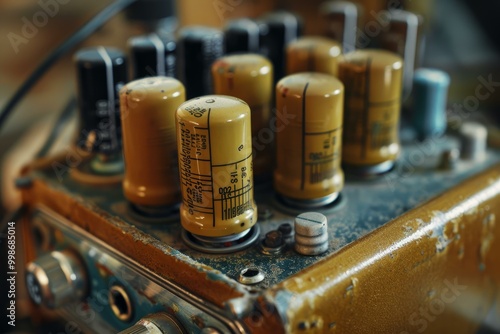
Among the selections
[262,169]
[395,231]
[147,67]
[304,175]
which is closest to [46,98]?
[147,67]

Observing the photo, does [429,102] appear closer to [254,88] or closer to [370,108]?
[370,108]

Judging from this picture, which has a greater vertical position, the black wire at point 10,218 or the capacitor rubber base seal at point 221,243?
the capacitor rubber base seal at point 221,243

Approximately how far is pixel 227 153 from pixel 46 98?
772mm

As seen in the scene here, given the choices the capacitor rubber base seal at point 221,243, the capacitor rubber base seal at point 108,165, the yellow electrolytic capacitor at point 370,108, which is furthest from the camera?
the capacitor rubber base seal at point 108,165

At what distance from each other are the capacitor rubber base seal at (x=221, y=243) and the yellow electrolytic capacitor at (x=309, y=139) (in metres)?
0.11

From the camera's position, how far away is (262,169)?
907 millimetres

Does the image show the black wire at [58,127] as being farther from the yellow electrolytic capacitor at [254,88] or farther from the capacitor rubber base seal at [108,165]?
the yellow electrolytic capacitor at [254,88]

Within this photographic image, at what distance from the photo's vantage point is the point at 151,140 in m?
0.78
